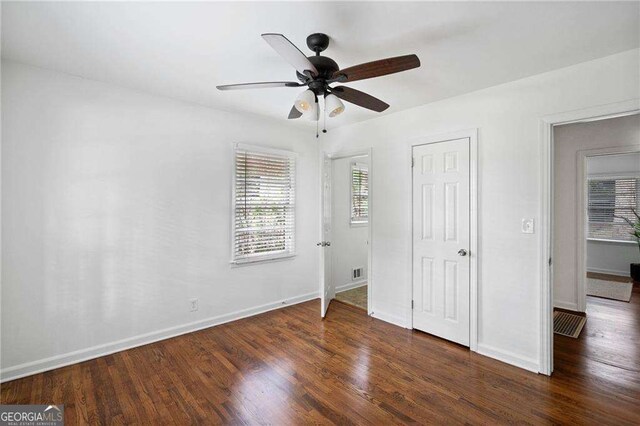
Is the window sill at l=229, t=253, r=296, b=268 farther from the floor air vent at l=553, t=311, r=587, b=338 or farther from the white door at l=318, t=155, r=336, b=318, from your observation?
the floor air vent at l=553, t=311, r=587, b=338

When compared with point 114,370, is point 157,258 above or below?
above

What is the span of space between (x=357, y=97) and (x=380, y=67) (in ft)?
1.32

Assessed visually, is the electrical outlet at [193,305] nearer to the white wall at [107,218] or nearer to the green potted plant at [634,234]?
the white wall at [107,218]

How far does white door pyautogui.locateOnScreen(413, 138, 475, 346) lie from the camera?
301 centimetres

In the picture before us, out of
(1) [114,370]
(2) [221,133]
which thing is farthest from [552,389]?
(2) [221,133]

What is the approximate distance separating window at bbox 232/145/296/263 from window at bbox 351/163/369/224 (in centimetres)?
124

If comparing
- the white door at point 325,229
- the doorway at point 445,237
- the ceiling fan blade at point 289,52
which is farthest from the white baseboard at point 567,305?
the ceiling fan blade at point 289,52

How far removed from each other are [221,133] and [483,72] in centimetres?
280

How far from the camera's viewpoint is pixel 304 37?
6.54 feet

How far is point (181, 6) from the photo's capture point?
5.59 ft

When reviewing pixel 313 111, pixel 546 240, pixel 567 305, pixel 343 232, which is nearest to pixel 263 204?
pixel 343 232

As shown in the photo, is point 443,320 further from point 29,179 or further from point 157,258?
point 29,179

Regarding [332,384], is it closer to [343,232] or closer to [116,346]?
[116,346]

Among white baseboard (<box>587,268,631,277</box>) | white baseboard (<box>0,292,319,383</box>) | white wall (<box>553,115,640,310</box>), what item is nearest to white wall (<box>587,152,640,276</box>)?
white baseboard (<box>587,268,631,277</box>)
